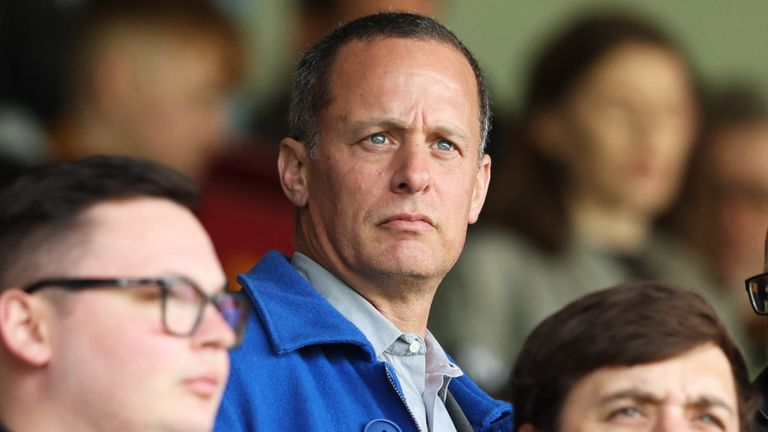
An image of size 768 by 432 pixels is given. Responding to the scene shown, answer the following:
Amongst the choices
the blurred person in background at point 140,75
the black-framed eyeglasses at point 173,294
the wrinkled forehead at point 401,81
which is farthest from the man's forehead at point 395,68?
the blurred person in background at point 140,75

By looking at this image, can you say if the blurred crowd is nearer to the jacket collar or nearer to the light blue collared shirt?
the light blue collared shirt

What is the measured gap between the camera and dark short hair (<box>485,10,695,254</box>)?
5.87 m

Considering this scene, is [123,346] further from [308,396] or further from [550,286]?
[550,286]

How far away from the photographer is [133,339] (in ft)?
9.46

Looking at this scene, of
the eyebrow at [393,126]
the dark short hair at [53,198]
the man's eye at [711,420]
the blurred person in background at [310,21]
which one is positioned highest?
the blurred person in background at [310,21]

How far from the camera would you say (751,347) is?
6.48 meters

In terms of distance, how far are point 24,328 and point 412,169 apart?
3.87 feet

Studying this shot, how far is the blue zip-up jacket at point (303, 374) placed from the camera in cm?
355

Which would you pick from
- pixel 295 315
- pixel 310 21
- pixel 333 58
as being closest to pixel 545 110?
pixel 310 21

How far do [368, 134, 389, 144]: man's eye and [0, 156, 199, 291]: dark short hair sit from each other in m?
0.93

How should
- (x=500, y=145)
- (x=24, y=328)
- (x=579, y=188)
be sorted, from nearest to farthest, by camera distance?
1. (x=24, y=328)
2. (x=579, y=188)
3. (x=500, y=145)

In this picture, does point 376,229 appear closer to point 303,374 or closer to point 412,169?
point 412,169

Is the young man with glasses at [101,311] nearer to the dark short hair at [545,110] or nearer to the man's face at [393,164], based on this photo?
the man's face at [393,164]

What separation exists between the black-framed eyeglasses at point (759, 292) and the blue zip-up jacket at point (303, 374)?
2.64 ft
